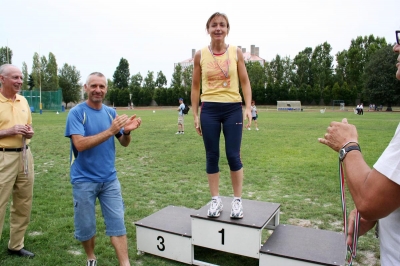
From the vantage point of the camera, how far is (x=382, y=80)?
55.1 meters

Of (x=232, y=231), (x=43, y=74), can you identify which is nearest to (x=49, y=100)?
(x=43, y=74)

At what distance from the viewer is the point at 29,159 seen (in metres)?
4.17

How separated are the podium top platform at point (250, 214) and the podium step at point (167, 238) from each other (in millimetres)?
330

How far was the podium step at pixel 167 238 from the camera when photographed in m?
3.92

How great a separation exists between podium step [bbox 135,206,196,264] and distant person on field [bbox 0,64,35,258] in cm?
142

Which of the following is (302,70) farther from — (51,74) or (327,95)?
(51,74)

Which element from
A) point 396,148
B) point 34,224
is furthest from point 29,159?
point 396,148

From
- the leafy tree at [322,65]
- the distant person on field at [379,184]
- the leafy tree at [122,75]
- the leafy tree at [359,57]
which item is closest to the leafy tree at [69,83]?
the leafy tree at [122,75]

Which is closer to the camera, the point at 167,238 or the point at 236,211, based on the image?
the point at 236,211

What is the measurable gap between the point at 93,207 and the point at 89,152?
60 centimetres

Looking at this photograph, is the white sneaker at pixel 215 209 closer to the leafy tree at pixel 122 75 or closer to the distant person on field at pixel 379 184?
the distant person on field at pixel 379 184

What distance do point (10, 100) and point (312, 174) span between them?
681 cm

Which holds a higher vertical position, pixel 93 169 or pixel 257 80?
pixel 257 80

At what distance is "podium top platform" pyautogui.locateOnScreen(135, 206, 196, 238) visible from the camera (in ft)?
13.2
